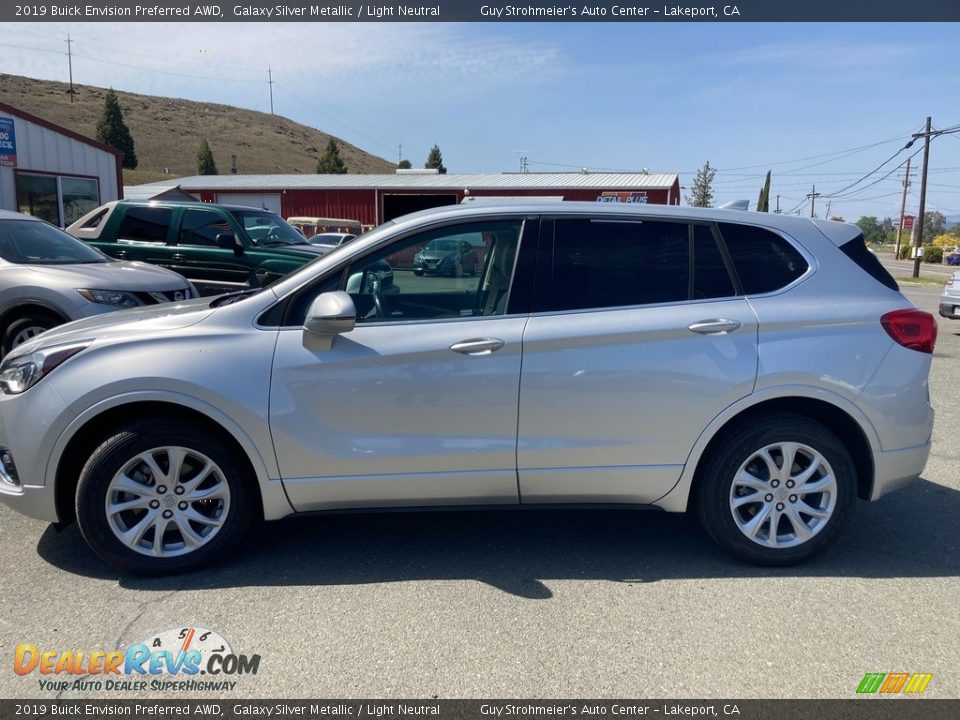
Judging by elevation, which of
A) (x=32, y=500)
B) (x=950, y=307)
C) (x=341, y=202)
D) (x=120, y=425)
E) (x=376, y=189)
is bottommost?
(x=32, y=500)

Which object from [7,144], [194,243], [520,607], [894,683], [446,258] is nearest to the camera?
[894,683]

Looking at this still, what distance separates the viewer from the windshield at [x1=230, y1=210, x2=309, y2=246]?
10.9 metres

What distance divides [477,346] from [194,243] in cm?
822

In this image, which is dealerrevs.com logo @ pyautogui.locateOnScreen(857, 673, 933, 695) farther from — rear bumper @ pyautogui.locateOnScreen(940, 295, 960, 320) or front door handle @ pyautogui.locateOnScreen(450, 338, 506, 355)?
rear bumper @ pyautogui.locateOnScreen(940, 295, 960, 320)

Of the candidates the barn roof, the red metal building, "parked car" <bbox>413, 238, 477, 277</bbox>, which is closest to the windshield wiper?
"parked car" <bbox>413, 238, 477, 277</bbox>

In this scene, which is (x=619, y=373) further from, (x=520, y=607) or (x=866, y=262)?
(x=866, y=262)

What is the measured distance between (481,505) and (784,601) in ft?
4.87

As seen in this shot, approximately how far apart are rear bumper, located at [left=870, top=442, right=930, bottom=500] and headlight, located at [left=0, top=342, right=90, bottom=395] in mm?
3971

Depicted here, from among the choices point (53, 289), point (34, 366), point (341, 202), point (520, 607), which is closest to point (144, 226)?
point (53, 289)

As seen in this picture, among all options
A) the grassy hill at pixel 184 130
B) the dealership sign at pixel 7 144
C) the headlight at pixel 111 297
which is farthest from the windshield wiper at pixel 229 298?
the grassy hill at pixel 184 130

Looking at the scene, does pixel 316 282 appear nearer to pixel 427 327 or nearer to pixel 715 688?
pixel 427 327

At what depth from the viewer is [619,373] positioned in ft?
11.8

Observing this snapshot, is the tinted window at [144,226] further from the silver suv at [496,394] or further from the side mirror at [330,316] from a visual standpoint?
the side mirror at [330,316]

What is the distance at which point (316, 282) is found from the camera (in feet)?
12.0
